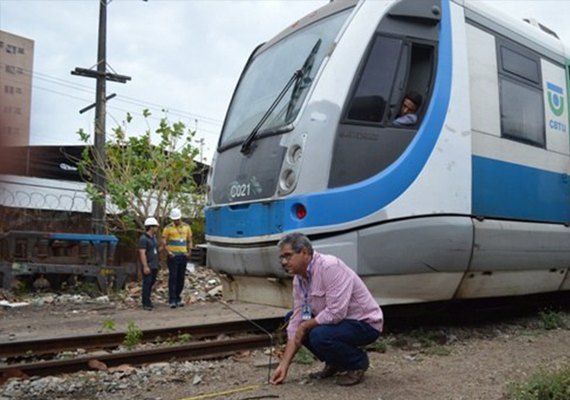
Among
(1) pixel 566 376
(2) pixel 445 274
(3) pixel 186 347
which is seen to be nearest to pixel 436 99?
(2) pixel 445 274

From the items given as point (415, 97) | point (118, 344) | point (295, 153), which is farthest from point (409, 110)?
point (118, 344)

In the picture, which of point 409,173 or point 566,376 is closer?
point 566,376

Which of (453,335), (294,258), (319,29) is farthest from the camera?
(453,335)

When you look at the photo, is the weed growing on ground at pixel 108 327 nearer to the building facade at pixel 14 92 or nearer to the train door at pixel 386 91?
the train door at pixel 386 91

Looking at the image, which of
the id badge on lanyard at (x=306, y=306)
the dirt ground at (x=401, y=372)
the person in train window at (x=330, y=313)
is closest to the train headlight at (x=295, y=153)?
the person in train window at (x=330, y=313)

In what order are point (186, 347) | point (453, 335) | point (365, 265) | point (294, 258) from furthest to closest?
point (453, 335) → point (186, 347) → point (365, 265) → point (294, 258)

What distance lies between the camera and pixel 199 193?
14.7 meters

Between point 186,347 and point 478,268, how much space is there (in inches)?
108

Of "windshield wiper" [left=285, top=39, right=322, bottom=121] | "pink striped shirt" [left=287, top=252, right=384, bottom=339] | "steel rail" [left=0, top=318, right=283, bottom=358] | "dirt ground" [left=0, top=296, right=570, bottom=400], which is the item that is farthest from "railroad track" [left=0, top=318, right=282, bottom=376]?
"windshield wiper" [left=285, top=39, right=322, bottom=121]

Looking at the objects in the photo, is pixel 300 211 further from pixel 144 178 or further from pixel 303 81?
pixel 144 178

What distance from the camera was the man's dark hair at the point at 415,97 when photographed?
5.43 m

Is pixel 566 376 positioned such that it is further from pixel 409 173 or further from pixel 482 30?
pixel 482 30

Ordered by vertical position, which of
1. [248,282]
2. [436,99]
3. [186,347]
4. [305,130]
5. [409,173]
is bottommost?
[186,347]

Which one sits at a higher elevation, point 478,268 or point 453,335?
point 478,268
